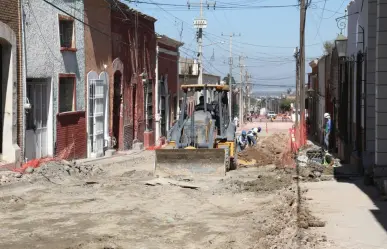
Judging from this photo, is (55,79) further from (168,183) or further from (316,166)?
(316,166)

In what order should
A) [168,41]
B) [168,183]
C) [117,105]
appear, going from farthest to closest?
[168,41]
[117,105]
[168,183]

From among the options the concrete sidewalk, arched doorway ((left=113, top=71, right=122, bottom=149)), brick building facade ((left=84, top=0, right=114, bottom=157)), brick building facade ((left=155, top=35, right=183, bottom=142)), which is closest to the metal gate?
brick building facade ((left=84, top=0, right=114, bottom=157))

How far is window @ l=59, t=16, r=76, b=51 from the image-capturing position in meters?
21.6

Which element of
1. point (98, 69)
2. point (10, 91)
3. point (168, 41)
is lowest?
point (10, 91)

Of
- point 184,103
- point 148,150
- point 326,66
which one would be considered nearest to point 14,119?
point 184,103

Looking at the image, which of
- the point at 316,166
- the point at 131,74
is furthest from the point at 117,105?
the point at 316,166

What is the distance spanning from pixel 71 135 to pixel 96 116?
2.71 metres

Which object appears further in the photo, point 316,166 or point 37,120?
point 37,120

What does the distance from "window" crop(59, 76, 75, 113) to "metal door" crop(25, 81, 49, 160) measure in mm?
1491

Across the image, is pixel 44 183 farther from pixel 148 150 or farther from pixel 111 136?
pixel 148 150

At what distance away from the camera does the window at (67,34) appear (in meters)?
21.6

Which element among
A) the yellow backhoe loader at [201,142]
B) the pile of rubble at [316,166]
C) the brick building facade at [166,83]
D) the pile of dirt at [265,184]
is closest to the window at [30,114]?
the yellow backhoe loader at [201,142]

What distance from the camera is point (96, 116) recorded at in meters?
24.8

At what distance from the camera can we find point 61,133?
69.9ft
